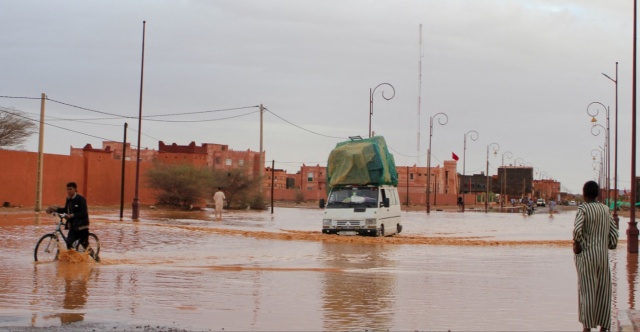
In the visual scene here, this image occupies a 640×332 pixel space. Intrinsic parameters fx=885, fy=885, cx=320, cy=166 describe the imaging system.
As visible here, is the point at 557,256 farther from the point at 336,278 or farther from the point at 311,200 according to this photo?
the point at 311,200

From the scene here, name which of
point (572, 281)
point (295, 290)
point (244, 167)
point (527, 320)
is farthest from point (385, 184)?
point (244, 167)

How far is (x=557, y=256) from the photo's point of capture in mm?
24766

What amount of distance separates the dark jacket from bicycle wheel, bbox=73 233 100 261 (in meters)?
0.46

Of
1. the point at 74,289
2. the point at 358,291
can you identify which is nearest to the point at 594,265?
the point at 358,291

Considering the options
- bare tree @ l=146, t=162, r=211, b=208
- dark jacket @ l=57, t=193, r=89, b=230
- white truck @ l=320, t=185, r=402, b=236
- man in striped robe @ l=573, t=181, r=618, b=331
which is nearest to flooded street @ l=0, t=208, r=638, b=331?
dark jacket @ l=57, t=193, r=89, b=230

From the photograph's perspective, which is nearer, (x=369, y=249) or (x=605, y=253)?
(x=605, y=253)

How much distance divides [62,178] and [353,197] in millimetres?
28750

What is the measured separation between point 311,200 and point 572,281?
10963 centimetres

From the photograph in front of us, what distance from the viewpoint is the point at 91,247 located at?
62.0 ft

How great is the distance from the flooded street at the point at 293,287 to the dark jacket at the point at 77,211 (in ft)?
2.80

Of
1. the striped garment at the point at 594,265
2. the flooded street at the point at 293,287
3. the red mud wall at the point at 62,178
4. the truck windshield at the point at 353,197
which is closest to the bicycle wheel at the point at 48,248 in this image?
the flooded street at the point at 293,287

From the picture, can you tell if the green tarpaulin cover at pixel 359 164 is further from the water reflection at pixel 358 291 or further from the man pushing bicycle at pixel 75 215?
the man pushing bicycle at pixel 75 215

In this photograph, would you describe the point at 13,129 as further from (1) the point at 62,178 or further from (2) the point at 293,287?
(2) the point at 293,287

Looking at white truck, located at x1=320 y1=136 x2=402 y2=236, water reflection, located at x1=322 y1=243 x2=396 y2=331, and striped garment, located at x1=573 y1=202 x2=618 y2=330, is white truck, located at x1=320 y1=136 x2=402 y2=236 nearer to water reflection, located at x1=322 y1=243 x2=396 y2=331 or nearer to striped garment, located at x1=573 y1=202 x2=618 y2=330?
water reflection, located at x1=322 y1=243 x2=396 y2=331
